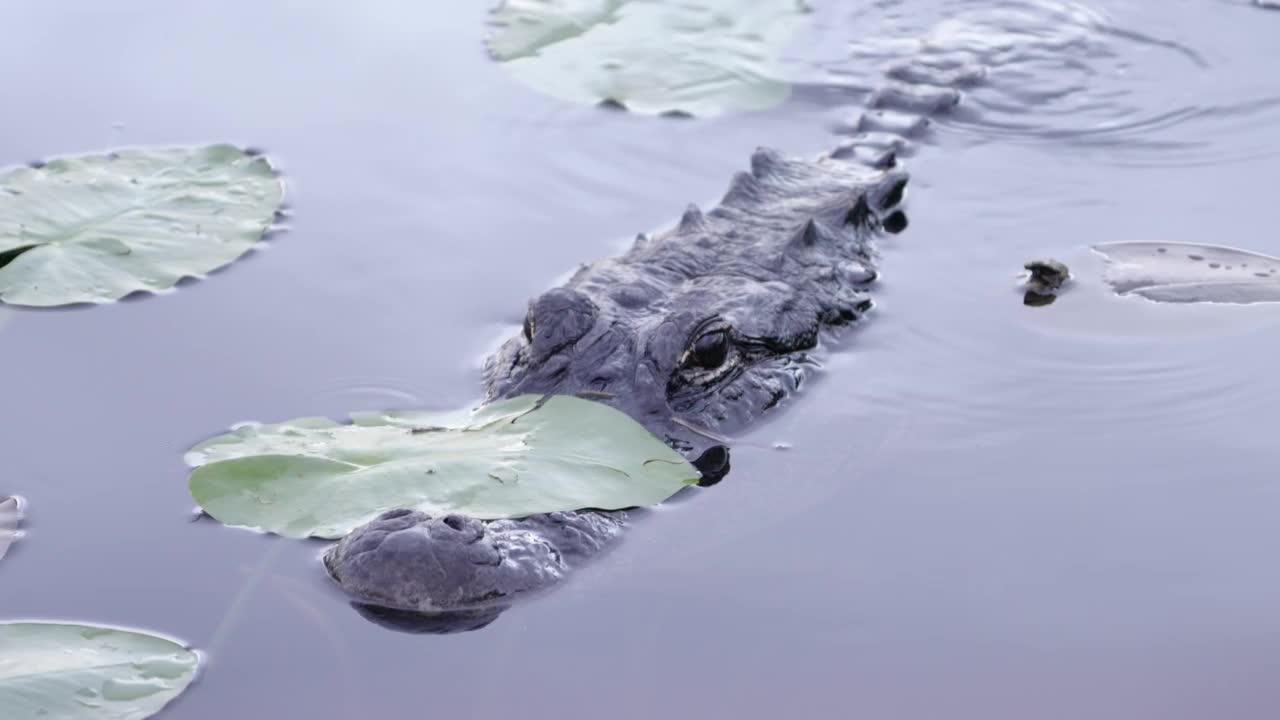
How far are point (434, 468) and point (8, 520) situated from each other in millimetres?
1219

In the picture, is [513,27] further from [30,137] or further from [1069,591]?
[1069,591]

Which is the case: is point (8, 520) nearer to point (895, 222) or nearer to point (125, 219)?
point (125, 219)

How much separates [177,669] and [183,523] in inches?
28.9

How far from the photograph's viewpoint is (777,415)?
15.4ft

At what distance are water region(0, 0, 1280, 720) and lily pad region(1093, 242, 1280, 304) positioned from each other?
0.28 feet

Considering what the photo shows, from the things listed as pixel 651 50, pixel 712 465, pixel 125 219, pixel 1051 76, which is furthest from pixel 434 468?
pixel 1051 76

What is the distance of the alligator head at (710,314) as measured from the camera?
173 inches

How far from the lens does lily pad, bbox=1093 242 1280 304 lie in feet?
17.8

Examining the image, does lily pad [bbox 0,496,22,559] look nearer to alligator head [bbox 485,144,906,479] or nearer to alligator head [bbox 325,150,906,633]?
alligator head [bbox 325,150,906,633]

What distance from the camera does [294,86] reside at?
7090 millimetres

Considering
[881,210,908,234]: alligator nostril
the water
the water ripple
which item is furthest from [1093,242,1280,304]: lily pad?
the water ripple

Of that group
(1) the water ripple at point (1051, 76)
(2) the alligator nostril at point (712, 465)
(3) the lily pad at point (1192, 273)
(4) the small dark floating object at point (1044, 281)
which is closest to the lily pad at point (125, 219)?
(2) the alligator nostril at point (712, 465)

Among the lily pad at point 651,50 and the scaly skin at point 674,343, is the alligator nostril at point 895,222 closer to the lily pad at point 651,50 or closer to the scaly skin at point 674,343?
the scaly skin at point 674,343

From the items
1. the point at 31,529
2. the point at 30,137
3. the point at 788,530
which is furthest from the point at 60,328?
the point at 788,530
